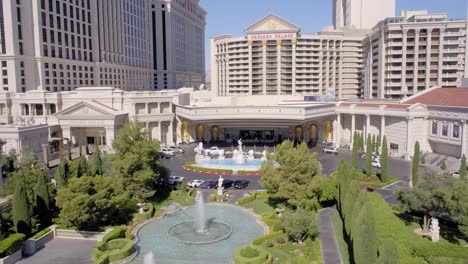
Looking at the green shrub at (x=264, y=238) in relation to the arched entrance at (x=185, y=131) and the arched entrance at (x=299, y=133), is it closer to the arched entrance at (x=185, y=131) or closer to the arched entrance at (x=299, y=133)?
the arched entrance at (x=299, y=133)

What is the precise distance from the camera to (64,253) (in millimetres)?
28891

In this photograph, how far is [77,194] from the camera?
31141 millimetres

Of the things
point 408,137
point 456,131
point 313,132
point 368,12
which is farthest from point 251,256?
point 368,12

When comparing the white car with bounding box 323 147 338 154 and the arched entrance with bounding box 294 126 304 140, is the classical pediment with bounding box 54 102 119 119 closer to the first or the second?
the arched entrance with bounding box 294 126 304 140

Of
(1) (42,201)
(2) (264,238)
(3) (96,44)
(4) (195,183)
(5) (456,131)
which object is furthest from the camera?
(3) (96,44)

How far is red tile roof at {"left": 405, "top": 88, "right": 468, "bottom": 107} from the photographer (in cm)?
5812

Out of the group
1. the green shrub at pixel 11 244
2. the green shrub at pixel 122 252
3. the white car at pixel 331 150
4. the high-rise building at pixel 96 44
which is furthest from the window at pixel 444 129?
the high-rise building at pixel 96 44

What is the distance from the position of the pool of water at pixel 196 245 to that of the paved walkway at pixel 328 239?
4.89 m

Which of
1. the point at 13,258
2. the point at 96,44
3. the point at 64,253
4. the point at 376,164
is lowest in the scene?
the point at 64,253

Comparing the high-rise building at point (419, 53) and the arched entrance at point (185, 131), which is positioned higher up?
the high-rise building at point (419, 53)

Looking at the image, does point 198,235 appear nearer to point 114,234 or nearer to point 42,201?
point 114,234

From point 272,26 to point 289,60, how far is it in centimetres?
1051

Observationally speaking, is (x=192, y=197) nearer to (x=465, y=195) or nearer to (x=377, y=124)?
(x=465, y=195)

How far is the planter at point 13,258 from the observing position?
2645 centimetres
